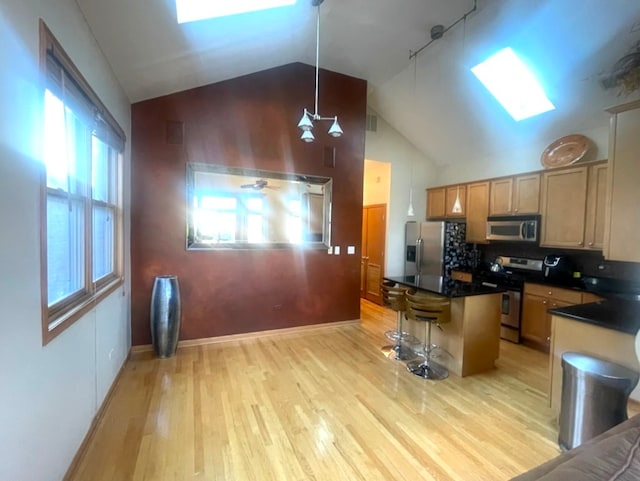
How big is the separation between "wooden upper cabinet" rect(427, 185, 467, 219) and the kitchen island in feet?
7.97

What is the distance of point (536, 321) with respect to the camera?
391 centimetres

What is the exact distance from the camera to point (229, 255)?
3.99 meters

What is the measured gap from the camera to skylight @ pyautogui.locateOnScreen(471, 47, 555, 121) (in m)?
3.82

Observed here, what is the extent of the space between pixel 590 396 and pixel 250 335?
3.45 meters

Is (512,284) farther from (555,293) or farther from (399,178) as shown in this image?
(399,178)

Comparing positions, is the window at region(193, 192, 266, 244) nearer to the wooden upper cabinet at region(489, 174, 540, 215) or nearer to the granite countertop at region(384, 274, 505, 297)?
the granite countertop at region(384, 274, 505, 297)

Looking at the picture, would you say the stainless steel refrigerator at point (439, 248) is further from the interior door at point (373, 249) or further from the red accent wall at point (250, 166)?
the red accent wall at point (250, 166)

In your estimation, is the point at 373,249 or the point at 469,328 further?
the point at 373,249

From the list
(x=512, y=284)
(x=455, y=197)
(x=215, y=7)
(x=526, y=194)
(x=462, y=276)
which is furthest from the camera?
(x=455, y=197)

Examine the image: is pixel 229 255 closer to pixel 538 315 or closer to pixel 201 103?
pixel 201 103

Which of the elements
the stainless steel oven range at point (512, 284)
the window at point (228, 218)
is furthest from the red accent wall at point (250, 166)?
the stainless steel oven range at point (512, 284)

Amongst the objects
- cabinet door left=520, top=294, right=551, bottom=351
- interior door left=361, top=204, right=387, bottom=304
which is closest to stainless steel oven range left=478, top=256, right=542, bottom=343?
cabinet door left=520, top=294, right=551, bottom=351

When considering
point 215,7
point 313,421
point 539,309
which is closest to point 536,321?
point 539,309

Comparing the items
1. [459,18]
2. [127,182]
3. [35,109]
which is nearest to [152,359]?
[127,182]
